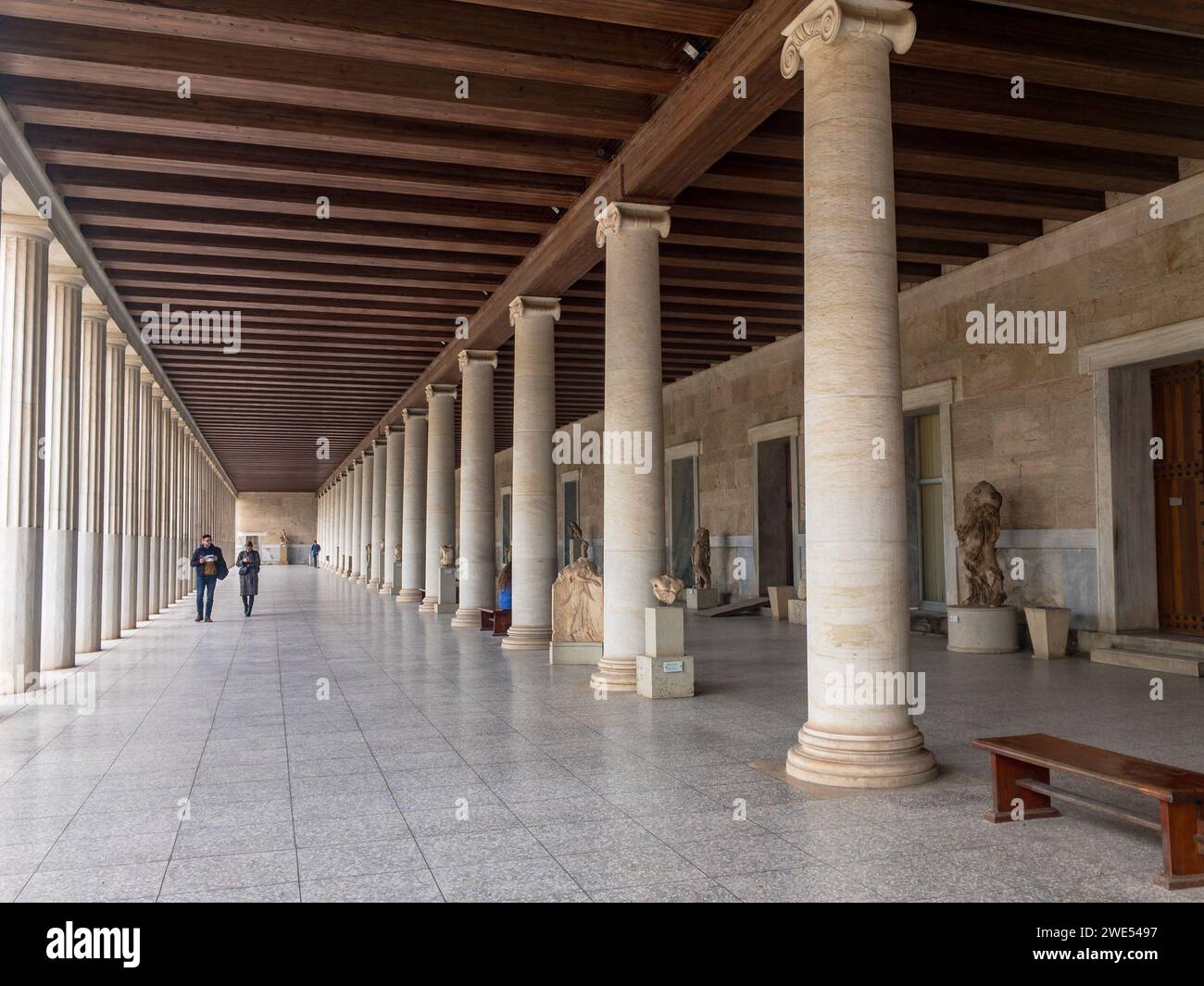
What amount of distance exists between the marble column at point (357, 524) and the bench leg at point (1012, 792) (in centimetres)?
3738

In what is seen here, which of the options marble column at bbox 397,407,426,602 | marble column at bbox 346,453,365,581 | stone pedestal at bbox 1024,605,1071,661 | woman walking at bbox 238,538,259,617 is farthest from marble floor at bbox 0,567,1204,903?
marble column at bbox 346,453,365,581

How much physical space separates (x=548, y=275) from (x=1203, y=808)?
38.7 ft

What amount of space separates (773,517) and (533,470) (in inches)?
342

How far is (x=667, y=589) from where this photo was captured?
36.5ft

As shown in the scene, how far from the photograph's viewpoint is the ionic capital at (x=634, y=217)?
11.6 metres

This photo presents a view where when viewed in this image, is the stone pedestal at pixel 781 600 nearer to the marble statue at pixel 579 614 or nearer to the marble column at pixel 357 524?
the marble statue at pixel 579 614

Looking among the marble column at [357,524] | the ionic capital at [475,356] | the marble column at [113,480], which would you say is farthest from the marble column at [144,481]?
the marble column at [357,524]

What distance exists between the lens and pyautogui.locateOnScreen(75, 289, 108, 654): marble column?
15.4 metres

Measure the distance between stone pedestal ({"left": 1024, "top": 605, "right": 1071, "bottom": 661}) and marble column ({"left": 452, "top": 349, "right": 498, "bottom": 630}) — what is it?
34.3 ft

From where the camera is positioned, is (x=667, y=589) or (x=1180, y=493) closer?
(x=667, y=589)

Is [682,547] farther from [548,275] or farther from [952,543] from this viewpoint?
[548,275]

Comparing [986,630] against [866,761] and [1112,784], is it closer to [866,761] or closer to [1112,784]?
[866,761]

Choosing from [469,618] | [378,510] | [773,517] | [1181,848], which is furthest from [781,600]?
[378,510]
